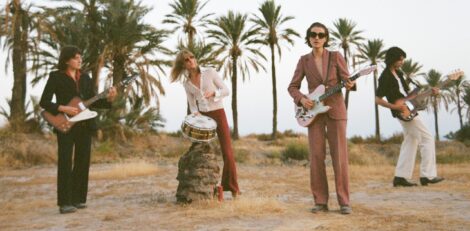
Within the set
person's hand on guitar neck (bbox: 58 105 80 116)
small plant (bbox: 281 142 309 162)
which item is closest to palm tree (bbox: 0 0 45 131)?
small plant (bbox: 281 142 309 162)

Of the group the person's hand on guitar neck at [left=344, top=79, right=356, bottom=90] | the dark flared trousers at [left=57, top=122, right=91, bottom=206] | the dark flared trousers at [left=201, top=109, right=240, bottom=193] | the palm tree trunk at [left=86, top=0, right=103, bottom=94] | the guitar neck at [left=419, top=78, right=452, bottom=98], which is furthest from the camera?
the palm tree trunk at [left=86, top=0, right=103, bottom=94]

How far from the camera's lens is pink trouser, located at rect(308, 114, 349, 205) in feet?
17.1

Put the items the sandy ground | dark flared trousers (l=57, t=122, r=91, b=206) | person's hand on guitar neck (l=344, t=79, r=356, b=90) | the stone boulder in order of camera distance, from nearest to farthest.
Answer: the sandy ground
person's hand on guitar neck (l=344, t=79, r=356, b=90)
dark flared trousers (l=57, t=122, r=91, b=206)
the stone boulder

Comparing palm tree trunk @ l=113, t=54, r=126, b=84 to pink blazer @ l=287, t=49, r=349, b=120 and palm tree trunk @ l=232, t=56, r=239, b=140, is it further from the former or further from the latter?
pink blazer @ l=287, t=49, r=349, b=120

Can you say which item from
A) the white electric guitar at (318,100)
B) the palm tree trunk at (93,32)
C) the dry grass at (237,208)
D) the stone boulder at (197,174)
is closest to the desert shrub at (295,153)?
the stone boulder at (197,174)

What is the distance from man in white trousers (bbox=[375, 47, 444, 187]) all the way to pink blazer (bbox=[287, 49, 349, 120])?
8.26 ft

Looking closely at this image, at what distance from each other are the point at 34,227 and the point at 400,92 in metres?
5.40

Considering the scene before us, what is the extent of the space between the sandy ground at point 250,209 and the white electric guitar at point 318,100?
97 centimetres

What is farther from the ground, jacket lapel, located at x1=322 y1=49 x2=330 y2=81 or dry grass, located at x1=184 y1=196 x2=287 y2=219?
jacket lapel, located at x1=322 y1=49 x2=330 y2=81

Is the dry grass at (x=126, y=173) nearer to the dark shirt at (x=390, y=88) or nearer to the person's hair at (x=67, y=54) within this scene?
the person's hair at (x=67, y=54)

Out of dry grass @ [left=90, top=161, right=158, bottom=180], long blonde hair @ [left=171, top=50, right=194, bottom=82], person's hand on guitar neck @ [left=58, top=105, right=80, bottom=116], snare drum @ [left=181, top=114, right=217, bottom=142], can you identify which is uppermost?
long blonde hair @ [left=171, top=50, right=194, bottom=82]

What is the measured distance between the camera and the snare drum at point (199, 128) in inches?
235

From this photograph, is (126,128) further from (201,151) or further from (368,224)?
(368,224)

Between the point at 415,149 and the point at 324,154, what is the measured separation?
119 inches
